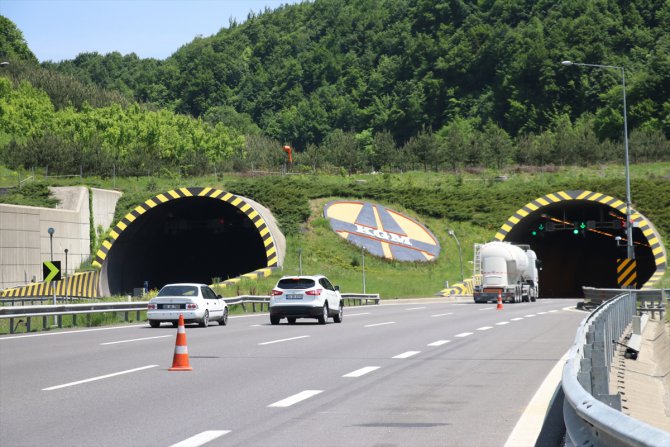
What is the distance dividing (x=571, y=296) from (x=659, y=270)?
717 inches

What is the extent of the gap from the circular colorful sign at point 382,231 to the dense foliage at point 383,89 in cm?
2034

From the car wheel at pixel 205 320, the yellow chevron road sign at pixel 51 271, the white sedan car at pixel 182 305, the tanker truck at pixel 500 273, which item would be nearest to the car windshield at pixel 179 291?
the white sedan car at pixel 182 305

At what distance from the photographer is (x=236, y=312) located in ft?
141

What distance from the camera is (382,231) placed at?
249ft

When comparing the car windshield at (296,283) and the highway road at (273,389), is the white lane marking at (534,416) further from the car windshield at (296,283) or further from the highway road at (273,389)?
the car windshield at (296,283)

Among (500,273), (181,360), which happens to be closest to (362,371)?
(181,360)

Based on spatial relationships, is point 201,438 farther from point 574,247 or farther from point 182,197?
point 574,247

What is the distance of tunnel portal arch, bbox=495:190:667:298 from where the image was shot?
69.1 m

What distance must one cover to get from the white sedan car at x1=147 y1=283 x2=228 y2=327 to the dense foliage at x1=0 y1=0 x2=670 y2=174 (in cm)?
6585

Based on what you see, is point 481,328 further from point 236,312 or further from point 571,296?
point 571,296

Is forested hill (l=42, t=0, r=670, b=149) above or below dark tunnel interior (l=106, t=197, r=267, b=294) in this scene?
above

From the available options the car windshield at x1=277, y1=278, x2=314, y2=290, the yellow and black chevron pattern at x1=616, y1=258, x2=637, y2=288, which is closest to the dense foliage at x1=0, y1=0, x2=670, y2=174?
the yellow and black chevron pattern at x1=616, y1=258, x2=637, y2=288

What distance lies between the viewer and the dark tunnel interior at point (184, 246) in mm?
64500

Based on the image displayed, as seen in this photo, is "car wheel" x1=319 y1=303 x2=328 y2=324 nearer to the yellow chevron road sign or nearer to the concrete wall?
the yellow chevron road sign
